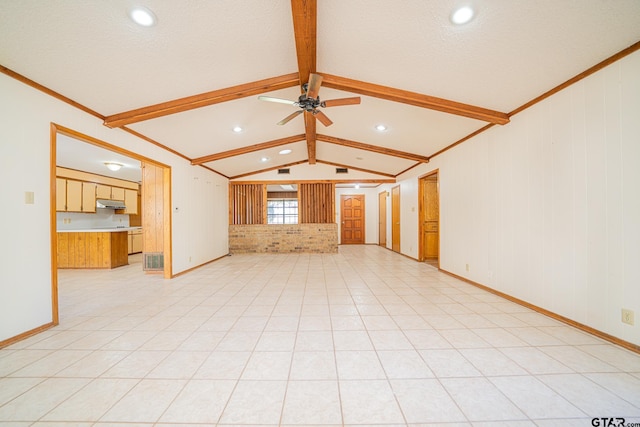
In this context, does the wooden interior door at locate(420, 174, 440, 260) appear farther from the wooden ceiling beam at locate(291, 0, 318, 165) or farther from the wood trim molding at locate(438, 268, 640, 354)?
the wooden ceiling beam at locate(291, 0, 318, 165)

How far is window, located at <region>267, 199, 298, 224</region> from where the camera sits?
10281mm

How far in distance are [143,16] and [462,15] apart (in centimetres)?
248

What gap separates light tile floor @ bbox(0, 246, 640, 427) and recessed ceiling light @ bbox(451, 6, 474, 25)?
8.86ft

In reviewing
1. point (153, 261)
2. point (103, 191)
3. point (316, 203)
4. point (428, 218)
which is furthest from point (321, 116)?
point (103, 191)

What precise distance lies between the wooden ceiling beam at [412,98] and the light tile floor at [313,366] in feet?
8.16

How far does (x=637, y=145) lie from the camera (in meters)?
1.97

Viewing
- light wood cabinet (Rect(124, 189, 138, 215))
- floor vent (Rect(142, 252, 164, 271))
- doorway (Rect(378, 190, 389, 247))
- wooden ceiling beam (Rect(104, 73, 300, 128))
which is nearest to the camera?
wooden ceiling beam (Rect(104, 73, 300, 128))

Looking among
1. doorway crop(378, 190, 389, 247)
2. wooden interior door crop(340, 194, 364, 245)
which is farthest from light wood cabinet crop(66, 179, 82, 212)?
doorway crop(378, 190, 389, 247)

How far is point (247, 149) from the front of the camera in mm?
5582

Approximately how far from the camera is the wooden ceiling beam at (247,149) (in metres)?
5.48

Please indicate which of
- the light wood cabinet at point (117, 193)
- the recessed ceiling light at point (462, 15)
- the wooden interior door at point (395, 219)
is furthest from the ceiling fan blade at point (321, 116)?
the light wood cabinet at point (117, 193)

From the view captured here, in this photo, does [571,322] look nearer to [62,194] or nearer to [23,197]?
[23,197]

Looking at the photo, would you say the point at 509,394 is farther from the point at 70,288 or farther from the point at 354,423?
the point at 70,288

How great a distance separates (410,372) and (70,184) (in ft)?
28.3
